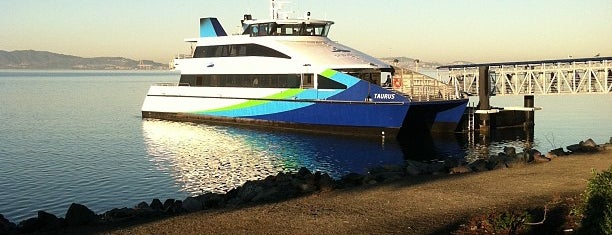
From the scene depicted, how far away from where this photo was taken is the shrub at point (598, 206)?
7488 millimetres

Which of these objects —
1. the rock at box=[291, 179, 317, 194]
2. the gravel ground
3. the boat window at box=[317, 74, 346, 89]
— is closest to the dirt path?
the gravel ground

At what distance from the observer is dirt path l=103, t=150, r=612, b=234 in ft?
33.8

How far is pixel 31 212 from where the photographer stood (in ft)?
52.3

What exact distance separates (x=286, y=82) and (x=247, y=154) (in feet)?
22.8

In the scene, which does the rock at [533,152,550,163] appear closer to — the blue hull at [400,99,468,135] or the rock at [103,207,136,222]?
the rock at [103,207,136,222]

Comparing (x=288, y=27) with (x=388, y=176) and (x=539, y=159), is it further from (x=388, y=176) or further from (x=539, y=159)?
(x=388, y=176)

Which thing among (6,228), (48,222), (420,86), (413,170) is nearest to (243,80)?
(420,86)

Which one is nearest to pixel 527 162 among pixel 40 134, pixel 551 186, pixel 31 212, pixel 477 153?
pixel 551 186

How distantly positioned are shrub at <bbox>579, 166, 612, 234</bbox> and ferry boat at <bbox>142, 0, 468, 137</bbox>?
20.9 meters

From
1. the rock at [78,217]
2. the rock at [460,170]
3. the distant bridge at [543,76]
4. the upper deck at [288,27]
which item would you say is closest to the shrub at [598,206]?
the rock at [78,217]

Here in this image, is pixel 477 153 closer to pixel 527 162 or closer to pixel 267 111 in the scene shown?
pixel 527 162

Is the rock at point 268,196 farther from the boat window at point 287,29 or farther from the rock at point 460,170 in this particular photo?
the boat window at point 287,29

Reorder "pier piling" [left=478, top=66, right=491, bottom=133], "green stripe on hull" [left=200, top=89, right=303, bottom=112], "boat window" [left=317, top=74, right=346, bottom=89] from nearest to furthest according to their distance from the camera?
"boat window" [left=317, top=74, right=346, bottom=89] < "green stripe on hull" [left=200, top=89, right=303, bottom=112] < "pier piling" [left=478, top=66, right=491, bottom=133]

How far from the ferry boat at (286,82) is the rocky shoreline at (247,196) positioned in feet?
37.2
